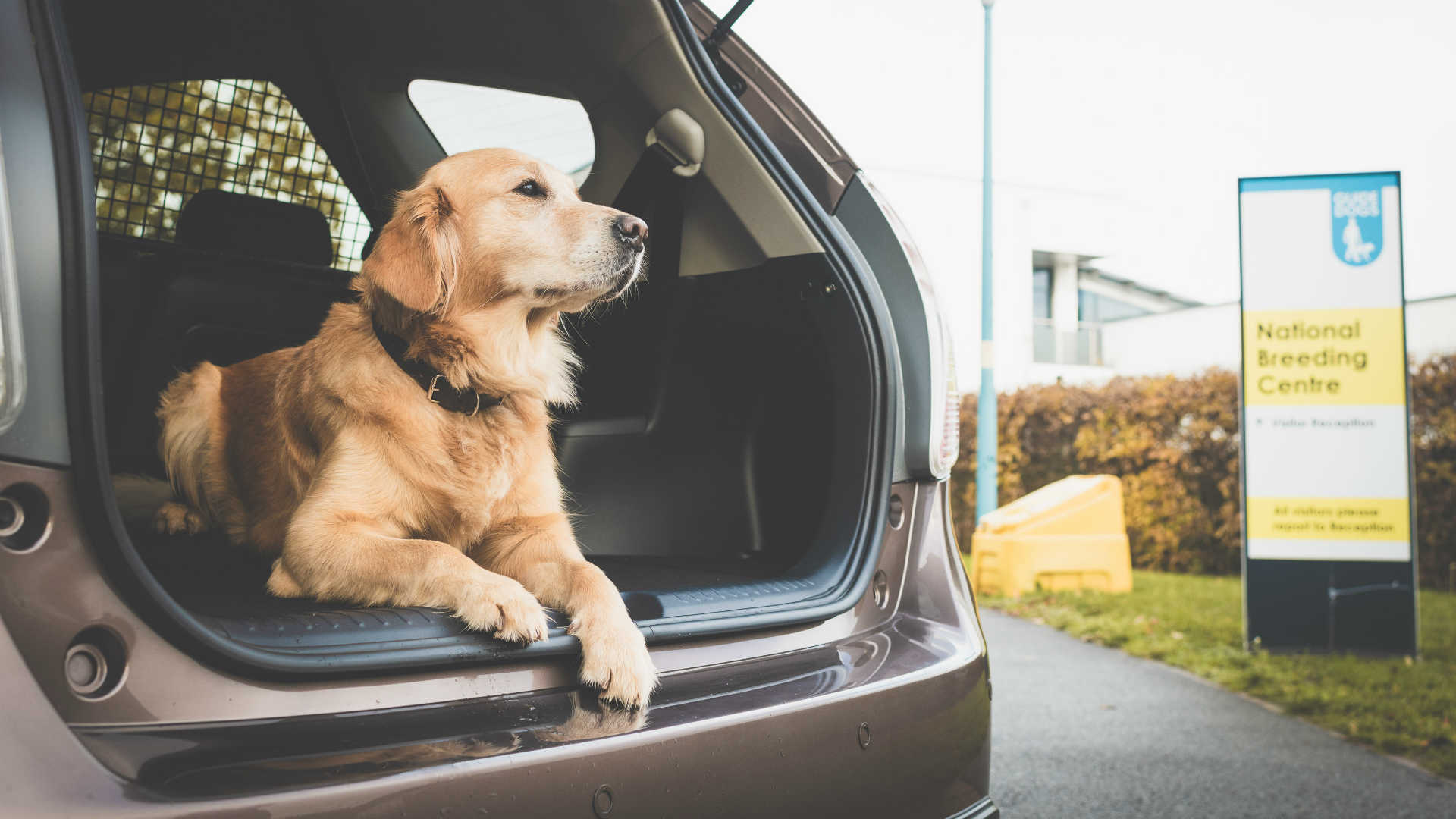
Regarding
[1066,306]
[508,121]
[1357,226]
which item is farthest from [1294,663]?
[1066,306]

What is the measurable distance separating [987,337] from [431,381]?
9.62m

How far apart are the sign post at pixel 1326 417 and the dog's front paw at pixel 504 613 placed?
5296mm

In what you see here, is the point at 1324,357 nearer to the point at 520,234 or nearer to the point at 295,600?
the point at 520,234

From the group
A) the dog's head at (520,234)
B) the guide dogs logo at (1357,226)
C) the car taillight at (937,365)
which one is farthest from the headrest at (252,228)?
the guide dogs logo at (1357,226)

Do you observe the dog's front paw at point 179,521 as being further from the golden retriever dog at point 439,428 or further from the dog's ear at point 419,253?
the dog's ear at point 419,253

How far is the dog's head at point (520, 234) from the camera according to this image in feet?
7.48

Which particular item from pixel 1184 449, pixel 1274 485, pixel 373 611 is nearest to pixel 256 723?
pixel 373 611

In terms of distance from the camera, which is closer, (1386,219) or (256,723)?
(256,723)

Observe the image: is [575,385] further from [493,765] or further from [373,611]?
[493,765]

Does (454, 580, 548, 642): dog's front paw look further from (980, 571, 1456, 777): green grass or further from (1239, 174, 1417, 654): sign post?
(1239, 174, 1417, 654): sign post

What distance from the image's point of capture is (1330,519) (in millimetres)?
5695

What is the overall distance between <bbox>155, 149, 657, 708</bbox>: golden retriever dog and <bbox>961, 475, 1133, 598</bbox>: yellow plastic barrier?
6152 millimetres

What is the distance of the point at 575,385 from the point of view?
3.21m

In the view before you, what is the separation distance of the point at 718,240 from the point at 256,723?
1744mm
